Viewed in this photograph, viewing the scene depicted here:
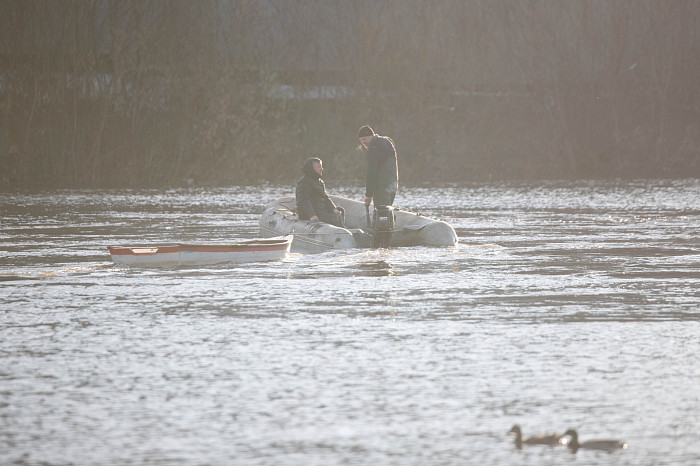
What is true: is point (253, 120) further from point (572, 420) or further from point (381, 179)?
point (572, 420)

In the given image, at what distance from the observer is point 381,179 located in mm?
17750

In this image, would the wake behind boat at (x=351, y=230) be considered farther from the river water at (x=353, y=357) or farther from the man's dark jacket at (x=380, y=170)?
the man's dark jacket at (x=380, y=170)

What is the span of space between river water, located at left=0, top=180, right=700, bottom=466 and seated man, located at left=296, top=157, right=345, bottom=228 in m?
1.13

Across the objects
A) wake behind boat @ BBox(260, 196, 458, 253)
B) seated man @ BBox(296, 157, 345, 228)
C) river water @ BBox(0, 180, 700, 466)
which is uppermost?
seated man @ BBox(296, 157, 345, 228)

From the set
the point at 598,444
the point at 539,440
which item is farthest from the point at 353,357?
the point at 598,444

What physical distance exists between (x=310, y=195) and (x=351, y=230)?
0.88 metres

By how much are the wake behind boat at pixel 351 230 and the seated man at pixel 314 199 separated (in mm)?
188

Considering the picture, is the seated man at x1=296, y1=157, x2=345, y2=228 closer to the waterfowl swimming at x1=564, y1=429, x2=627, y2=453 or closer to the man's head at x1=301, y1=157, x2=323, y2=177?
the man's head at x1=301, y1=157, x2=323, y2=177

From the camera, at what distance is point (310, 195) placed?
1814cm

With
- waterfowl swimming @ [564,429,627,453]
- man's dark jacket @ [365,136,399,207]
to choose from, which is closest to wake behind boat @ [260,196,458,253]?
man's dark jacket @ [365,136,399,207]

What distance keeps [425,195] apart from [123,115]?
564 inches

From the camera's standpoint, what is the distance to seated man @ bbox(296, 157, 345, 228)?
17991 millimetres

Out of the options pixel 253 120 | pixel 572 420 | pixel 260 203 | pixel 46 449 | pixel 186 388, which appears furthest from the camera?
pixel 253 120

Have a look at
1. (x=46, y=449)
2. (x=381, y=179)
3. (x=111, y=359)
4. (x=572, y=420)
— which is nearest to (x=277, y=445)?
(x=46, y=449)
